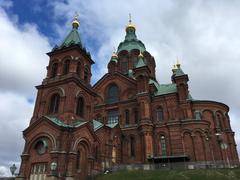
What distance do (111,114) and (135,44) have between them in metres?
19.1

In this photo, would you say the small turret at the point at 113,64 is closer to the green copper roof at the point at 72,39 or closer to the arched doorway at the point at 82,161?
the green copper roof at the point at 72,39

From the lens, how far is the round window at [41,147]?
946 inches

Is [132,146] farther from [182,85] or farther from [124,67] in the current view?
[124,67]

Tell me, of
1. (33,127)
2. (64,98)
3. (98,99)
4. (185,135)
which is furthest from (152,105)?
(33,127)

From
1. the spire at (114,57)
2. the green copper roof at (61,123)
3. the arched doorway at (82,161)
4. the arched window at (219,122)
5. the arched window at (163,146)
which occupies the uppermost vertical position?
the spire at (114,57)

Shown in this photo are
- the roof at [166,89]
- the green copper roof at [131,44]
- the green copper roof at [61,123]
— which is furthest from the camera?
the green copper roof at [131,44]

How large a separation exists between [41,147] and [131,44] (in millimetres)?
32708

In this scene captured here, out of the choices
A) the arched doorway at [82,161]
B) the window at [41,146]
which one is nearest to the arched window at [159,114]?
the arched doorway at [82,161]

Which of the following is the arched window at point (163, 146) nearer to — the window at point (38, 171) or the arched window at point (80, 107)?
the arched window at point (80, 107)

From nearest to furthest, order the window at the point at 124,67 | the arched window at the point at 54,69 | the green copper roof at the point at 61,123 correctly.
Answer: the green copper roof at the point at 61,123
the arched window at the point at 54,69
the window at the point at 124,67

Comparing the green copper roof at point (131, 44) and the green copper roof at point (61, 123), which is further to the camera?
the green copper roof at point (131, 44)

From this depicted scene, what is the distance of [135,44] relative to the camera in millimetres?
50625

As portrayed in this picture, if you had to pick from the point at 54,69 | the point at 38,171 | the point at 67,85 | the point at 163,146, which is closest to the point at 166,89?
the point at 163,146

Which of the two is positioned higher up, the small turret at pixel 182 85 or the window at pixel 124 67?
the window at pixel 124 67
